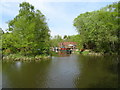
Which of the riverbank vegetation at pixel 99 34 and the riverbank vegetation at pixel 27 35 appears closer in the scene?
the riverbank vegetation at pixel 27 35

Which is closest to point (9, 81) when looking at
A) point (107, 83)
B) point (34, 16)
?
point (107, 83)

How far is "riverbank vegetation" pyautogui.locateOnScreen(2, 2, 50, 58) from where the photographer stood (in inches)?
617

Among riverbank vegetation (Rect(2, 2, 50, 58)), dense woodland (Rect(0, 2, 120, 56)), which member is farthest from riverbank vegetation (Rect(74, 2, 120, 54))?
riverbank vegetation (Rect(2, 2, 50, 58))

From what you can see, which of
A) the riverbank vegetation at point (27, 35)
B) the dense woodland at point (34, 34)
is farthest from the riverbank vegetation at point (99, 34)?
the riverbank vegetation at point (27, 35)

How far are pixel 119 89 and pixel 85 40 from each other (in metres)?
19.8

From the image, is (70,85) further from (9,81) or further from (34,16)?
(34,16)

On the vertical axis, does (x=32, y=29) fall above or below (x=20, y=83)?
above

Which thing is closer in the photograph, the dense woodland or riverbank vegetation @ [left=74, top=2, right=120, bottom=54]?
the dense woodland

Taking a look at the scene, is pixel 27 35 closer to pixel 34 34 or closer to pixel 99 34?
pixel 34 34

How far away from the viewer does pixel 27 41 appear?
1557 centimetres

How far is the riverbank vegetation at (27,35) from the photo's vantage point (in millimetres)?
15680

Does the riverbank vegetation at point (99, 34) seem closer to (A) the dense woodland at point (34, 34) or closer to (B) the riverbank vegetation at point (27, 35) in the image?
(A) the dense woodland at point (34, 34)

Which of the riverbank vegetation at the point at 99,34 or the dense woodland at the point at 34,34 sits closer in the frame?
the dense woodland at the point at 34,34

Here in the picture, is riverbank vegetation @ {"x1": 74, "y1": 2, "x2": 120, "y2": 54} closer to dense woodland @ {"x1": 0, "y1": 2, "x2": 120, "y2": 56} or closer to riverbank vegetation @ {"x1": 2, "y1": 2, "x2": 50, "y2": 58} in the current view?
dense woodland @ {"x1": 0, "y1": 2, "x2": 120, "y2": 56}
